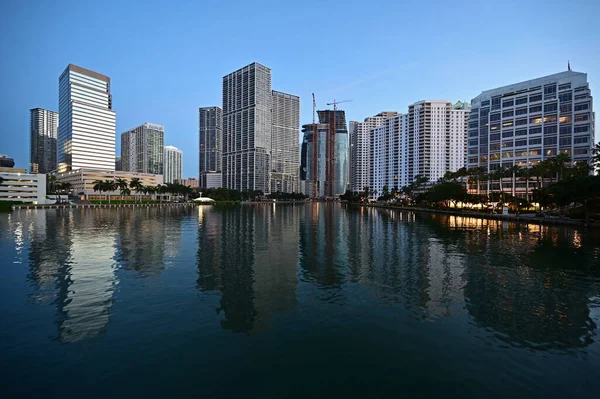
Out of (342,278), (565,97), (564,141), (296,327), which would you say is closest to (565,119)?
(564,141)

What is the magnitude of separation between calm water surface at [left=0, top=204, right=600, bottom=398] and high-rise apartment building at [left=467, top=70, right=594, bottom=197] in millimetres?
140467

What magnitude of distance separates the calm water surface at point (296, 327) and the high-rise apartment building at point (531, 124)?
14047cm

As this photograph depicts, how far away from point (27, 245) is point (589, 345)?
180 feet

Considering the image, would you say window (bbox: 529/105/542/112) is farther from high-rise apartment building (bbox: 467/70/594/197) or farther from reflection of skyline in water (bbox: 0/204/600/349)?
reflection of skyline in water (bbox: 0/204/600/349)

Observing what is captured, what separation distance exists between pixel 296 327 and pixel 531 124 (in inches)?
7073

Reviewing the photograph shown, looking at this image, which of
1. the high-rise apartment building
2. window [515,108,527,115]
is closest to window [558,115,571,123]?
the high-rise apartment building

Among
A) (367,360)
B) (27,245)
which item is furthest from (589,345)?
(27,245)

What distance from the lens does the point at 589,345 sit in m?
14.8

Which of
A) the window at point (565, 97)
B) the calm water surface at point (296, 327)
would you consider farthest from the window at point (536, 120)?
the calm water surface at point (296, 327)

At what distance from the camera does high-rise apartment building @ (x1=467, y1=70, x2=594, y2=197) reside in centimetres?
13550

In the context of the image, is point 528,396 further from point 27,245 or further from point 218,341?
point 27,245

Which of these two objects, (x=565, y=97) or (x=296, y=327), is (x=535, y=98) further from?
(x=296, y=327)

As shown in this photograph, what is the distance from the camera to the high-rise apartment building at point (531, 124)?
136 m

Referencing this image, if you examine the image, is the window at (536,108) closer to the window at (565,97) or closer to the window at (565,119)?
the window at (565,97)
